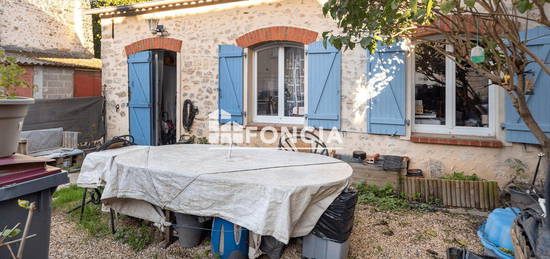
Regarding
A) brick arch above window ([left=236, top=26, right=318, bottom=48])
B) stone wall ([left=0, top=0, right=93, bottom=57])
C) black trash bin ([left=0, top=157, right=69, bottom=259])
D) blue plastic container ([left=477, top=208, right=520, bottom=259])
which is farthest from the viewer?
stone wall ([left=0, top=0, right=93, bottom=57])

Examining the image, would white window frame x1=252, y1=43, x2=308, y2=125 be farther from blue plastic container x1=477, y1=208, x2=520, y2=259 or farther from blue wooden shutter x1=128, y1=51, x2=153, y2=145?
blue plastic container x1=477, y1=208, x2=520, y2=259

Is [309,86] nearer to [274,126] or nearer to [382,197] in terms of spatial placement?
[274,126]

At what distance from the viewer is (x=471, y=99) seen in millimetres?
5230

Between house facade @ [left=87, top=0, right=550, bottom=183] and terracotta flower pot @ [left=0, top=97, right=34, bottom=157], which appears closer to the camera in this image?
terracotta flower pot @ [left=0, top=97, right=34, bottom=157]

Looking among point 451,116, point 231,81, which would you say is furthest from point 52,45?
point 451,116

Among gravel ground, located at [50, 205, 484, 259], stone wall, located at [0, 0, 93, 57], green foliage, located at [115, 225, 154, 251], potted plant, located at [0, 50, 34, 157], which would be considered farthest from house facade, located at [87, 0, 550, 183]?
stone wall, located at [0, 0, 93, 57]

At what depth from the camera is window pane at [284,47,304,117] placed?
6426mm

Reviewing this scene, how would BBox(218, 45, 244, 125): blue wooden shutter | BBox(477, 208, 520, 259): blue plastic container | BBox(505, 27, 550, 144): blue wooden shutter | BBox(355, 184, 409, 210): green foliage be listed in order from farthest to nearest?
BBox(218, 45, 244, 125): blue wooden shutter < BBox(355, 184, 409, 210): green foliage < BBox(505, 27, 550, 144): blue wooden shutter < BBox(477, 208, 520, 259): blue plastic container

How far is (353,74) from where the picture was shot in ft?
18.9

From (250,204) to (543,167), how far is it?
4.25 meters

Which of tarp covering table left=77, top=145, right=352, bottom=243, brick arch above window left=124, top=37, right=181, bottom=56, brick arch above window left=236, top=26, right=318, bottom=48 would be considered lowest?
tarp covering table left=77, top=145, right=352, bottom=243

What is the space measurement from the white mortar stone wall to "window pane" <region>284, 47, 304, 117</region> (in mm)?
7159

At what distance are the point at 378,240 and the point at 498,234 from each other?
109 cm

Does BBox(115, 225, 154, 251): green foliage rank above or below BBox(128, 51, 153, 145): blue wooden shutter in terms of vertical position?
below
